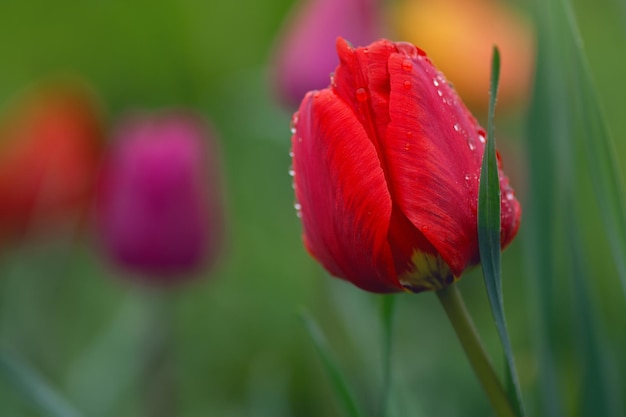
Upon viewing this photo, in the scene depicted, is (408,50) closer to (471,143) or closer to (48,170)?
(471,143)

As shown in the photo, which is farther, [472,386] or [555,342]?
[472,386]

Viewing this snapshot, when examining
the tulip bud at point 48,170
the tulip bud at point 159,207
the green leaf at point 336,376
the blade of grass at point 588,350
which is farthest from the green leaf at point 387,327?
the tulip bud at point 48,170

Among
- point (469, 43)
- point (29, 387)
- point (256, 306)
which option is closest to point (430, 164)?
point (29, 387)

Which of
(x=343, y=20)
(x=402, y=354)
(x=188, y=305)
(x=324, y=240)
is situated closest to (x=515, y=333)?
(x=402, y=354)

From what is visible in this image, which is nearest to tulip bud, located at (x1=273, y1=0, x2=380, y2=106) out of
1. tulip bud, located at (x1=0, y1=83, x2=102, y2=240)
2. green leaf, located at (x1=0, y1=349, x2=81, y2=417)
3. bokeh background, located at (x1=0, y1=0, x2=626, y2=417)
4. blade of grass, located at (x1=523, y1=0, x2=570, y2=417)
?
bokeh background, located at (x1=0, y1=0, x2=626, y2=417)

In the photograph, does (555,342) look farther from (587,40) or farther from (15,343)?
(587,40)

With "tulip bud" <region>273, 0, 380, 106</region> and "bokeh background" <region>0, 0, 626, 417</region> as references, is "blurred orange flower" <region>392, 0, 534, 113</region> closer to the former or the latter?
"bokeh background" <region>0, 0, 626, 417</region>
